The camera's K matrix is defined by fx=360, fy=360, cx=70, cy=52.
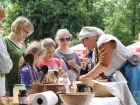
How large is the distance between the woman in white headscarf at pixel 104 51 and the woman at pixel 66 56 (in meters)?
0.71

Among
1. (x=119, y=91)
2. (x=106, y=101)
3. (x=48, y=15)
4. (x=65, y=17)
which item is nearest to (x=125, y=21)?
(x=65, y=17)

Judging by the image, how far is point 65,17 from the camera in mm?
18266

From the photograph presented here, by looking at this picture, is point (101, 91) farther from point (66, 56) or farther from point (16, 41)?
point (66, 56)

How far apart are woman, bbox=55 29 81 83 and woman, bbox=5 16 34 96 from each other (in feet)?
2.69

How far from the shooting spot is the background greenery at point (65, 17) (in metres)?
18.0

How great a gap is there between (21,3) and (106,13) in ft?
21.7

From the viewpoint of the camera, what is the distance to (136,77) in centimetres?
326

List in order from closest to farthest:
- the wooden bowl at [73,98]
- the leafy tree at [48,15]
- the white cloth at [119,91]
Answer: the wooden bowl at [73,98], the white cloth at [119,91], the leafy tree at [48,15]

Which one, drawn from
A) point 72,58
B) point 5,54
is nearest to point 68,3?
point 72,58

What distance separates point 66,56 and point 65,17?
14.3 meters

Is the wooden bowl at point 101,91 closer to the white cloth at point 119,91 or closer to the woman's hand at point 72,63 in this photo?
the white cloth at point 119,91

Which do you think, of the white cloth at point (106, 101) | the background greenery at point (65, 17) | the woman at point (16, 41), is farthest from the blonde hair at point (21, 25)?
the background greenery at point (65, 17)

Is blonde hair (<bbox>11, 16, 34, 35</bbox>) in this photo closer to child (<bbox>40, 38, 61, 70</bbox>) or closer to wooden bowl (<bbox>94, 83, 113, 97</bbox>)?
child (<bbox>40, 38, 61, 70</bbox>)

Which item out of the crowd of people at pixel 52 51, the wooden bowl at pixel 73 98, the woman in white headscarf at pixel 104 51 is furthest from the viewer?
the woman in white headscarf at pixel 104 51
